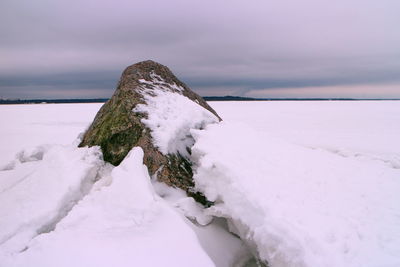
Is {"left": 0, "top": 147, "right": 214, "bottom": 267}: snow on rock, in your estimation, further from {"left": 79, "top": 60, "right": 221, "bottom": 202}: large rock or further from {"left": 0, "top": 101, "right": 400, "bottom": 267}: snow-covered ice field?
{"left": 79, "top": 60, "right": 221, "bottom": 202}: large rock

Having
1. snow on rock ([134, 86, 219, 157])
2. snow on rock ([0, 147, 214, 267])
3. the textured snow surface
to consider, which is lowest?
snow on rock ([0, 147, 214, 267])

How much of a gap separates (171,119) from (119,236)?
9.31ft

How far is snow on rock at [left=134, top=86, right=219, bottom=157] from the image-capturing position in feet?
16.5

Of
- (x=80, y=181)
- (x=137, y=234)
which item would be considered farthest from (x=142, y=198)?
(x=80, y=181)

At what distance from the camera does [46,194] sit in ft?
12.1

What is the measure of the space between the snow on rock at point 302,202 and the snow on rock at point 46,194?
156 centimetres

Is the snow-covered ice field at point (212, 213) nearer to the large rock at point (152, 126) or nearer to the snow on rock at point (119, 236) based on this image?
the snow on rock at point (119, 236)

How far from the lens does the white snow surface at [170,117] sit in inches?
198

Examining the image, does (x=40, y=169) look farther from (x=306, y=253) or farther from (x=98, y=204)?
(x=306, y=253)

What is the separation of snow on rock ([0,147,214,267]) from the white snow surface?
4.56 feet

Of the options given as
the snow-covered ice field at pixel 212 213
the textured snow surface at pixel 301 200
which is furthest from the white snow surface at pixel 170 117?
the snow-covered ice field at pixel 212 213

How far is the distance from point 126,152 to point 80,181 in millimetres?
1015

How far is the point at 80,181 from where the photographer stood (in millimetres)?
4000

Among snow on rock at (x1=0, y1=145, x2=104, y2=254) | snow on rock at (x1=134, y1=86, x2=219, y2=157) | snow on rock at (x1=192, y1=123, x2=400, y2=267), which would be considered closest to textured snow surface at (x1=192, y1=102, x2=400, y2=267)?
snow on rock at (x1=192, y1=123, x2=400, y2=267)
